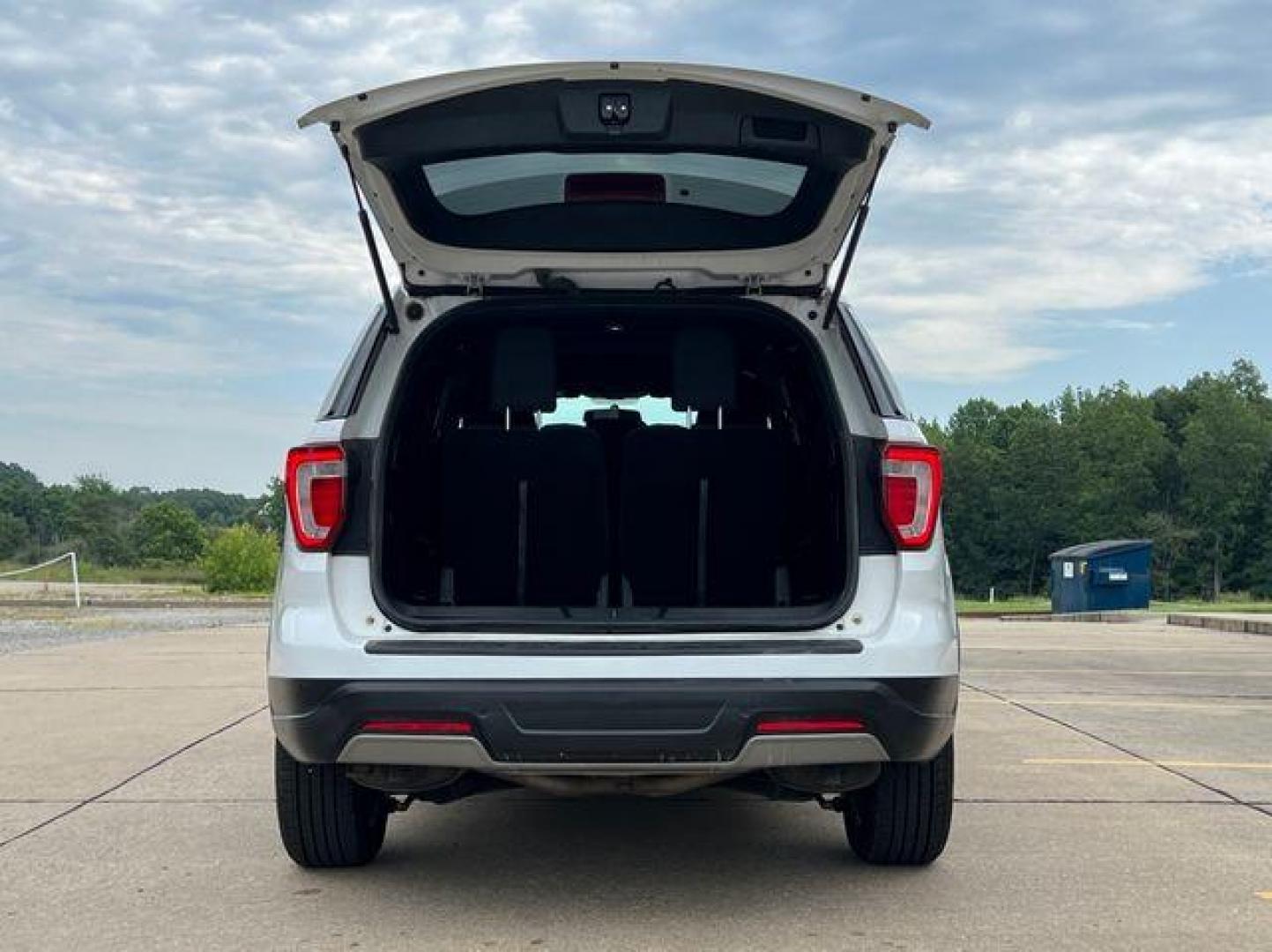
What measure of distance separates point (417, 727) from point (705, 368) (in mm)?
1680

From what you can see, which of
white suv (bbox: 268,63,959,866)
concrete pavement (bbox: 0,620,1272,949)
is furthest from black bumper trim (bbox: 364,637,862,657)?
concrete pavement (bbox: 0,620,1272,949)

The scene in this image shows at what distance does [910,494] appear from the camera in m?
3.57

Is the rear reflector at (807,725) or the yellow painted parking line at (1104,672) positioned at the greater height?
the rear reflector at (807,725)

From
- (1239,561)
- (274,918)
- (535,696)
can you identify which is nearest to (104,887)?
(274,918)

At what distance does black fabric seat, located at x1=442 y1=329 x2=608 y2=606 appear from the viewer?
171 inches

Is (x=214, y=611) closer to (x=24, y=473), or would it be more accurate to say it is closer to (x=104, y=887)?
(x=104, y=887)

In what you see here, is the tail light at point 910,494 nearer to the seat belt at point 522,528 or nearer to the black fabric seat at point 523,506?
the black fabric seat at point 523,506

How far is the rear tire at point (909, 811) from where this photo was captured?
3832 mm

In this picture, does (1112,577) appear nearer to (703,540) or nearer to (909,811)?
(703,540)

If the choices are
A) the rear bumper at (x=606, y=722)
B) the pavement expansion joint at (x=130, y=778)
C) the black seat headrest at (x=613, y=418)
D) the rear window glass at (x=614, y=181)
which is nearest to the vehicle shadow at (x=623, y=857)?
the rear bumper at (x=606, y=722)

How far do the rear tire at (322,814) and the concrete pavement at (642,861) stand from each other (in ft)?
0.28

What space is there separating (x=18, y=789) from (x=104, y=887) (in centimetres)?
178

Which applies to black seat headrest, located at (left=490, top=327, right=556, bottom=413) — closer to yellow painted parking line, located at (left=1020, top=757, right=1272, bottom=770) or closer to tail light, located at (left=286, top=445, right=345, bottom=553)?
tail light, located at (left=286, top=445, right=345, bottom=553)

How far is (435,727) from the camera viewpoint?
10.7 feet
